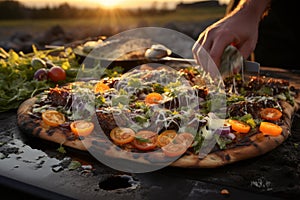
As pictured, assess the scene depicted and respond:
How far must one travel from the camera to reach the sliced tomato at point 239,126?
2.80m

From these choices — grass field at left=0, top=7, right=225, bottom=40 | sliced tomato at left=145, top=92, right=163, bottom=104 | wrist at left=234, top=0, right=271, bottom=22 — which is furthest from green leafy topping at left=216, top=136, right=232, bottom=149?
grass field at left=0, top=7, right=225, bottom=40

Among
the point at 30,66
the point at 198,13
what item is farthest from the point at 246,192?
the point at 198,13

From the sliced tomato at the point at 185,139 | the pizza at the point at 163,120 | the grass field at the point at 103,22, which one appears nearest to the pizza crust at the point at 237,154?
the pizza at the point at 163,120

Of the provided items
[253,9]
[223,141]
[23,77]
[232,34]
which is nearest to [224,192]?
[223,141]

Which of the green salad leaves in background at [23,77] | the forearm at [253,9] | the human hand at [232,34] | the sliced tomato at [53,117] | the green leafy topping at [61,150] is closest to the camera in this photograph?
the green leafy topping at [61,150]

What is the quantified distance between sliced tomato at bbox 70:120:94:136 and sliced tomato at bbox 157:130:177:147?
0.48 m

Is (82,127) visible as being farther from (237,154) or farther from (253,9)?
(253,9)

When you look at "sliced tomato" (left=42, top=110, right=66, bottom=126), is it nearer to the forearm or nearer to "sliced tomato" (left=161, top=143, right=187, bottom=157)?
"sliced tomato" (left=161, top=143, right=187, bottom=157)

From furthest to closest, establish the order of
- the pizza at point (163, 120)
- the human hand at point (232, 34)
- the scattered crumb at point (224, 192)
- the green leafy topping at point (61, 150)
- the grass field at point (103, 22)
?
the grass field at point (103, 22) → the human hand at point (232, 34) → the green leafy topping at point (61, 150) → the pizza at point (163, 120) → the scattered crumb at point (224, 192)

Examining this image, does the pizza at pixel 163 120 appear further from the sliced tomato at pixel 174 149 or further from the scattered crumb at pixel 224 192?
the scattered crumb at pixel 224 192

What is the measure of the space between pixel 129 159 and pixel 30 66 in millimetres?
3050

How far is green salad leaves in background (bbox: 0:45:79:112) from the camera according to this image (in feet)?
12.7

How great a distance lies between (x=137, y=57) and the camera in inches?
199

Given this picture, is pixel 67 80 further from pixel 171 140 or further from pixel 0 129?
pixel 171 140
